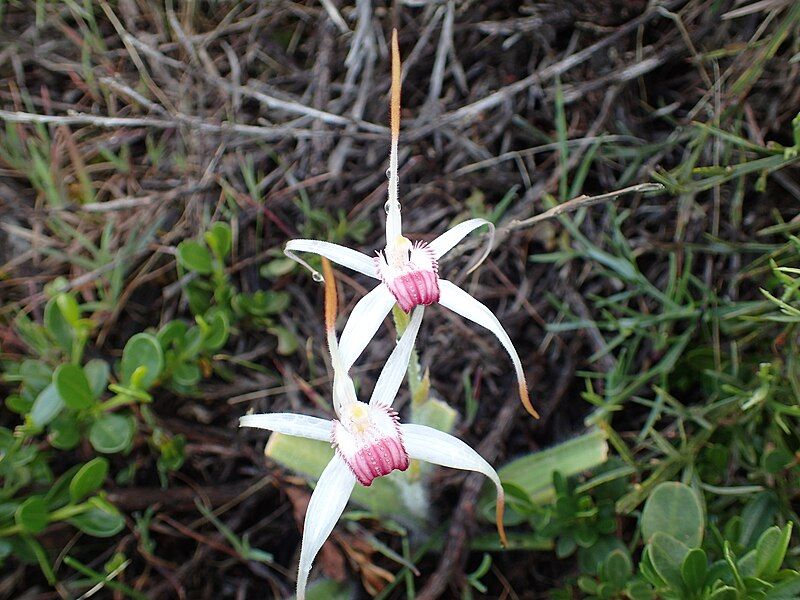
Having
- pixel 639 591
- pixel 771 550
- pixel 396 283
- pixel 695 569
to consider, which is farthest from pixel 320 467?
pixel 771 550

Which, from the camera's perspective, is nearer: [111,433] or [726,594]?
[726,594]

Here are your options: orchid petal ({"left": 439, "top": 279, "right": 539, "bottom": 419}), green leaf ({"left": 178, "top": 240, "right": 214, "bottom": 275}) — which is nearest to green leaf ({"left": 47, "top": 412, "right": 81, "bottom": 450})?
green leaf ({"left": 178, "top": 240, "right": 214, "bottom": 275})

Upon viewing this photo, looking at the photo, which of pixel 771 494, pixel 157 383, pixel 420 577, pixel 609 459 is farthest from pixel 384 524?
pixel 771 494

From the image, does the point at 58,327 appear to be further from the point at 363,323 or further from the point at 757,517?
the point at 757,517

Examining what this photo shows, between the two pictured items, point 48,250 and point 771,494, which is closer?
point 771,494

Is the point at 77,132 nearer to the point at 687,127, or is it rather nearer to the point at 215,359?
the point at 215,359

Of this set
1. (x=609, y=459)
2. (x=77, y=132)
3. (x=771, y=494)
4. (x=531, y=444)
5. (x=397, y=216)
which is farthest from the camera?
(x=77, y=132)
